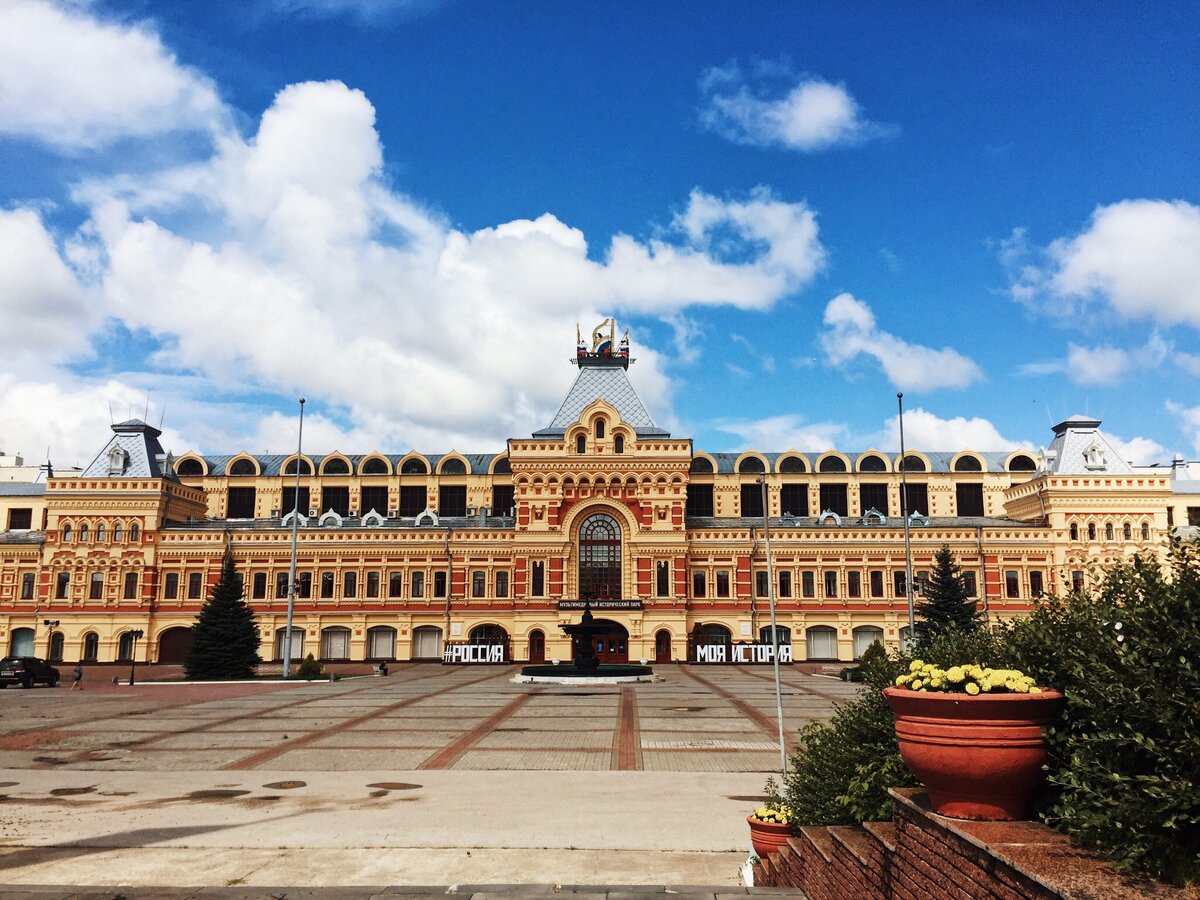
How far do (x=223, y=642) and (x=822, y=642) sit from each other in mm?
36872

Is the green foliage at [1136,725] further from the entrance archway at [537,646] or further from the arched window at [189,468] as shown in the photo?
the arched window at [189,468]

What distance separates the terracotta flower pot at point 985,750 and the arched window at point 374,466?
65.2 metres

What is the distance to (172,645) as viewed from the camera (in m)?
59.4

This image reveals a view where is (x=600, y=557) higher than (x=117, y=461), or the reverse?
(x=117, y=461)

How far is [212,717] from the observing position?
28234mm

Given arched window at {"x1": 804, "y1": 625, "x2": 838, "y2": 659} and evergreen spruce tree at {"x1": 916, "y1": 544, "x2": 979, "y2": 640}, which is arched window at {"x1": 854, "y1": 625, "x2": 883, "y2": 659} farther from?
evergreen spruce tree at {"x1": 916, "y1": 544, "x2": 979, "y2": 640}

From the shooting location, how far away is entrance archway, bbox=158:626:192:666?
5916 cm

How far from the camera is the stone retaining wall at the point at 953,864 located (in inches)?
184

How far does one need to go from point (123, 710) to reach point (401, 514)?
37202mm

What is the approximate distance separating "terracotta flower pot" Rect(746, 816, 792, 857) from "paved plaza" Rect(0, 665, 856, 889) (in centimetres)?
59

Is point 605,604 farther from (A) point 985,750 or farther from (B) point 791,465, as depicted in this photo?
(A) point 985,750

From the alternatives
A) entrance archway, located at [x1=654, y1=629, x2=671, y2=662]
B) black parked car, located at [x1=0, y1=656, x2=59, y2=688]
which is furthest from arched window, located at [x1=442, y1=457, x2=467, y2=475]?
black parked car, located at [x1=0, y1=656, x2=59, y2=688]

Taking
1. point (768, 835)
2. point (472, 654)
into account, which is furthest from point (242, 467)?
point (768, 835)

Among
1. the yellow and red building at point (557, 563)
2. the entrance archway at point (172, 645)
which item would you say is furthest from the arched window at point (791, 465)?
the entrance archway at point (172, 645)
